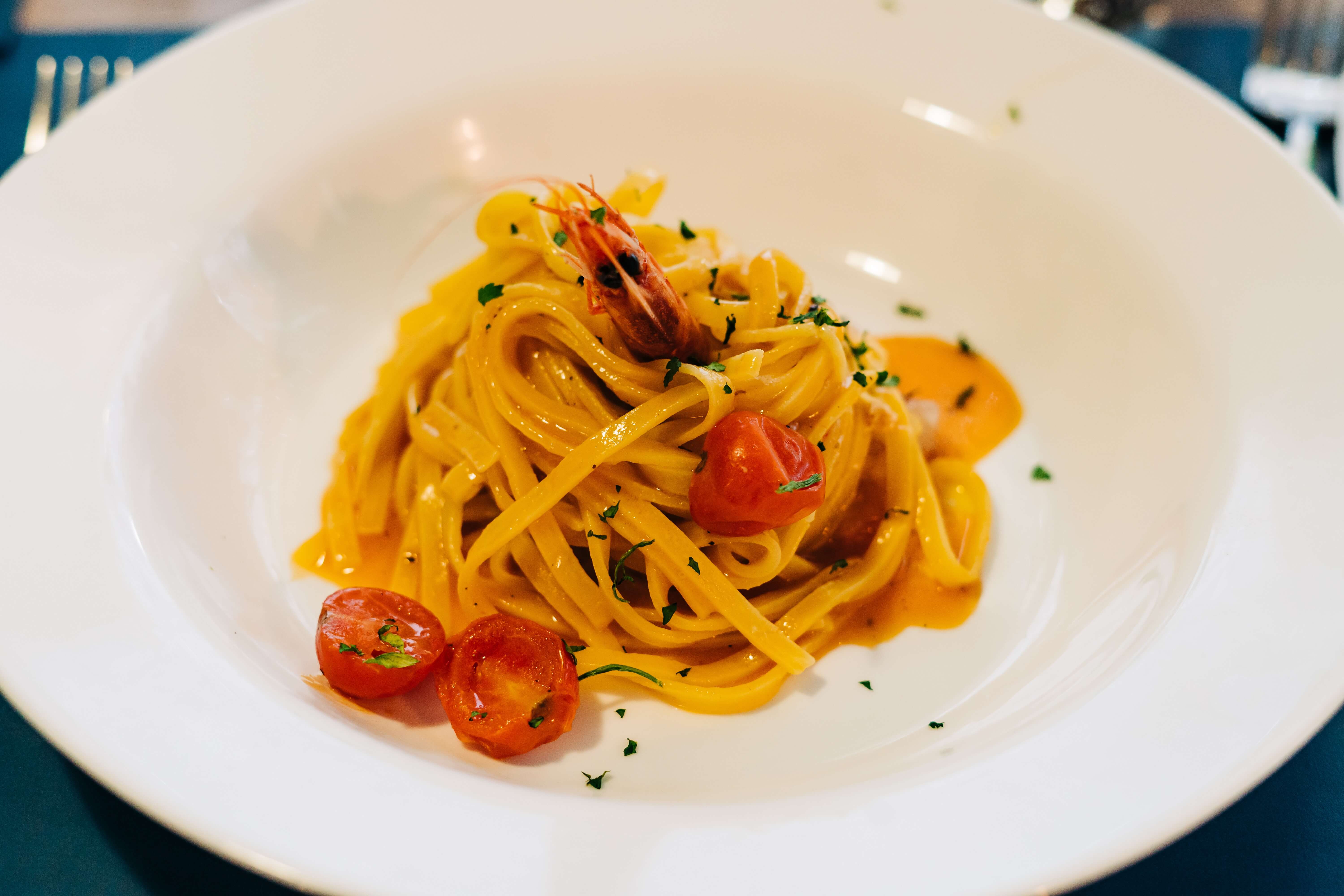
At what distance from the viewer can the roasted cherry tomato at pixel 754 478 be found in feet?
9.91

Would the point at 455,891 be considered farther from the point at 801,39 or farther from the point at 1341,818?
the point at 801,39

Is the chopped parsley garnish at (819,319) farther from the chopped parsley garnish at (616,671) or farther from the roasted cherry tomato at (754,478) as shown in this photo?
the chopped parsley garnish at (616,671)

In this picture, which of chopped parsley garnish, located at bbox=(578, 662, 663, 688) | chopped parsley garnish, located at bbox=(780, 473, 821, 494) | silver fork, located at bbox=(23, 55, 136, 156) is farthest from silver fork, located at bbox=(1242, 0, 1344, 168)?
silver fork, located at bbox=(23, 55, 136, 156)

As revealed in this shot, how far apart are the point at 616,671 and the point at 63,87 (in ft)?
14.0

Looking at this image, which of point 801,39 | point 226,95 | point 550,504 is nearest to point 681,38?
point 801,39

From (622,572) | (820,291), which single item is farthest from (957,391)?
(622,572)

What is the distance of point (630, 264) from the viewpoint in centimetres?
300

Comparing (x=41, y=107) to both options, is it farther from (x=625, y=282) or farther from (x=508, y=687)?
(x=508, y=687)

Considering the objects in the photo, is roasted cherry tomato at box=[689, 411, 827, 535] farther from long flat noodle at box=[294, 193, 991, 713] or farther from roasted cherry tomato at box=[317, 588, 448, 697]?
roasted cherry tomato at box=[317, 588, 448, 697]

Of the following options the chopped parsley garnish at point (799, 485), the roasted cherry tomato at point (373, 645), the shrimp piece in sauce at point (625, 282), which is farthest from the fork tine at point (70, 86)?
the chopped parsley garnish at point (799, 485)

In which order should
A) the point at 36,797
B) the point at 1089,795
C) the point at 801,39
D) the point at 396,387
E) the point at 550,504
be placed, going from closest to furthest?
the point at 1089,795 → the point at 36,797 → the point at 550,504 → the point at 396,387 → the point at 801,39

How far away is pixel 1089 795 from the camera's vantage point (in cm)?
216

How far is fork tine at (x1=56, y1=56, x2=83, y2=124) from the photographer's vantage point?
4.89 meters

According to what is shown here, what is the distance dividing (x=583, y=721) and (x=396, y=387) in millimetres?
1598
